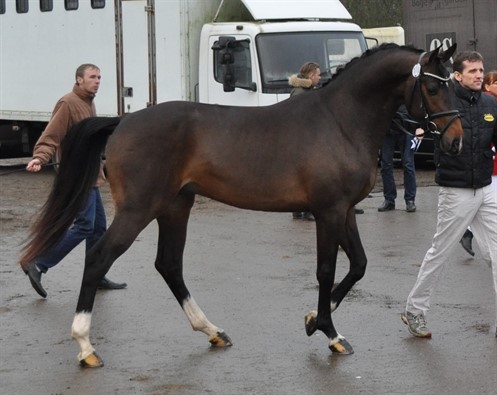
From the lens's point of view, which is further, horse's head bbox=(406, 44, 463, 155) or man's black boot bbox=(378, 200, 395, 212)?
man's black boot bbox=(378, 200, 395, 212)

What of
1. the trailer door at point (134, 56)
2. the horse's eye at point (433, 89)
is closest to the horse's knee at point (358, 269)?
the horse's eye at point (433, 89)

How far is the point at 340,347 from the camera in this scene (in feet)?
25.1

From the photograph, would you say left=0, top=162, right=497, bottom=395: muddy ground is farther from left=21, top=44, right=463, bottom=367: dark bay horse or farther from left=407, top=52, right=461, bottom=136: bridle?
left=407, top=52, right=461, bottom=136: bridle

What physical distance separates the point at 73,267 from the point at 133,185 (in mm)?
3701

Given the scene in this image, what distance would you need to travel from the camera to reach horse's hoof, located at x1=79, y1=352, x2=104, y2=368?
24.4ft

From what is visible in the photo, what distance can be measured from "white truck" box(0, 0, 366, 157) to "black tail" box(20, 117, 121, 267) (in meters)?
9.78

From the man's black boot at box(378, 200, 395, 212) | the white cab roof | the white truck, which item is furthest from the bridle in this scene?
the white cab roof

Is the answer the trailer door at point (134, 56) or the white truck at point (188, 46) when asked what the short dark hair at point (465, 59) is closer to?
the white truck at point (188, 46)

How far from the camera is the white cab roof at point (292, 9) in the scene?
1856 centimetres

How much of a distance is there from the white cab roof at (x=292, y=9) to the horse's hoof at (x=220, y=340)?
1118 cm

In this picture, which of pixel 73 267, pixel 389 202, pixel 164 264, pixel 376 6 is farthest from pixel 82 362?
pixel 376 6

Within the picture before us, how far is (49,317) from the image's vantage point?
29.5 feet

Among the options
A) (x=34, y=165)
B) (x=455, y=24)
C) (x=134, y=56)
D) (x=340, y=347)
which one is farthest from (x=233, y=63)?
(x=340, y=347)

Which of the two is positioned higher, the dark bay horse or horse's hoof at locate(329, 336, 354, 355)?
the dark bay horse
